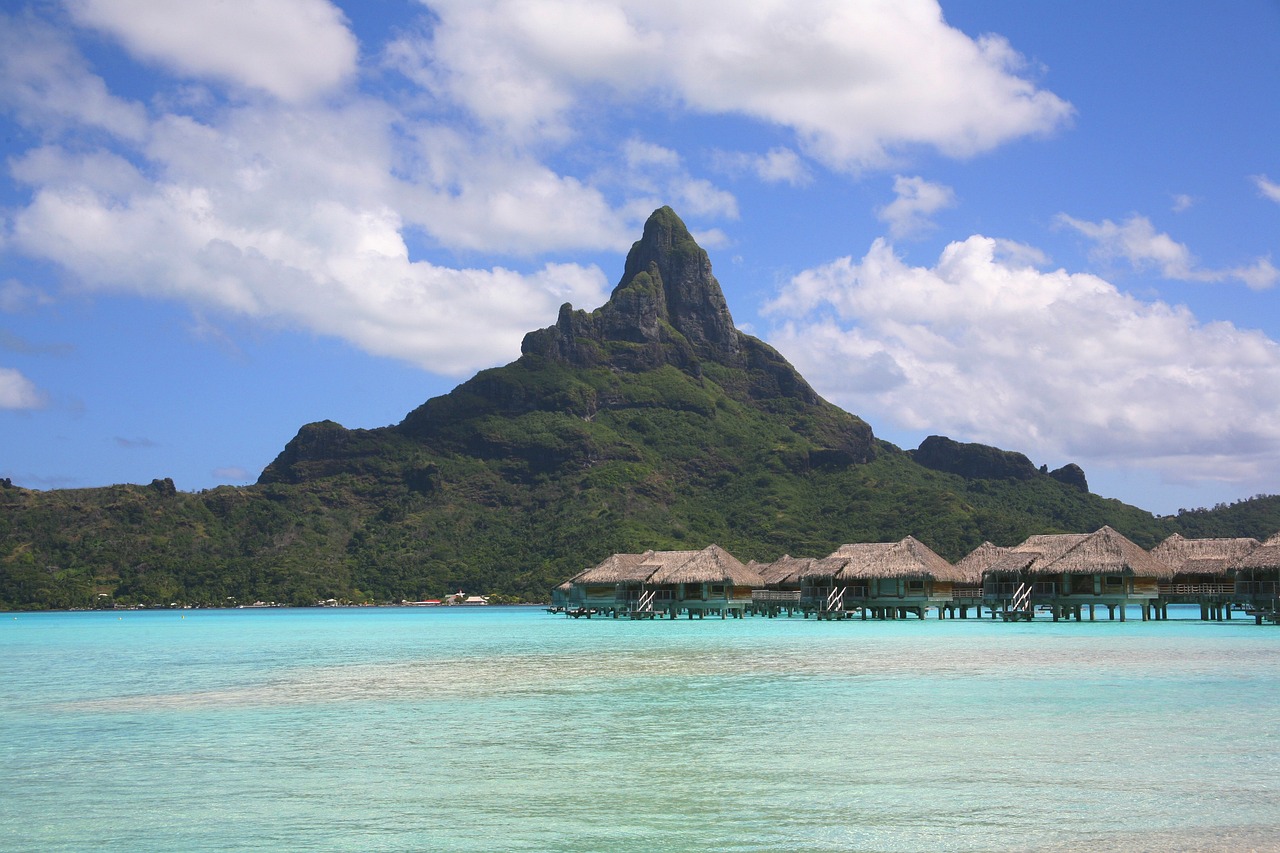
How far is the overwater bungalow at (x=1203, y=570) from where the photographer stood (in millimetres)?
49438

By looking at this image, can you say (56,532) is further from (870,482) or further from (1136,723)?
(1136,723)

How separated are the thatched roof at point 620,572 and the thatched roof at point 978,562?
16.0 meters

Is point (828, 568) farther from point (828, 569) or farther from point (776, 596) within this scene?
point (776, 596)

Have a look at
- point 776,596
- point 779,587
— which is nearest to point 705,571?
point 776,596

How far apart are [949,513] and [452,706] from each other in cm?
8634

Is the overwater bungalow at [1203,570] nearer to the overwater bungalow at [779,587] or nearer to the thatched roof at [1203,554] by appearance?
the thatched roof at [1203,554]

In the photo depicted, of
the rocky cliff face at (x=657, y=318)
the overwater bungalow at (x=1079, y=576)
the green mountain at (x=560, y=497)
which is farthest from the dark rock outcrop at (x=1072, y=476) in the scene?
the overwater bungalow at (x=1079, y=576)

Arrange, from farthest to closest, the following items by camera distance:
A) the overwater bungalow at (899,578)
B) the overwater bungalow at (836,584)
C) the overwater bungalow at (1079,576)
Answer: the overwater bungalow at (836,584) → the overwater bungalow at (899,578) → the overwater bungalow at (1079,576)

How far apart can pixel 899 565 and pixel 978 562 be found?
4.59 meters

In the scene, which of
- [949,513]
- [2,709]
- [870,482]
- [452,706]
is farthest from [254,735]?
[870,482]

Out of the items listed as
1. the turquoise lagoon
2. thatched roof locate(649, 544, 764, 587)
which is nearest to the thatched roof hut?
thatched roof locate(649, 544, 764, 587)

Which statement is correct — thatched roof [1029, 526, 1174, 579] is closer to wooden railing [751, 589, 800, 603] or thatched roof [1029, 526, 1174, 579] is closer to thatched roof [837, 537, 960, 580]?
thatched roof [837, 537, 960, 580]

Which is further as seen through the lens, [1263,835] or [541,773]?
[541,773]

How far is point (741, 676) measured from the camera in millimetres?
25359
